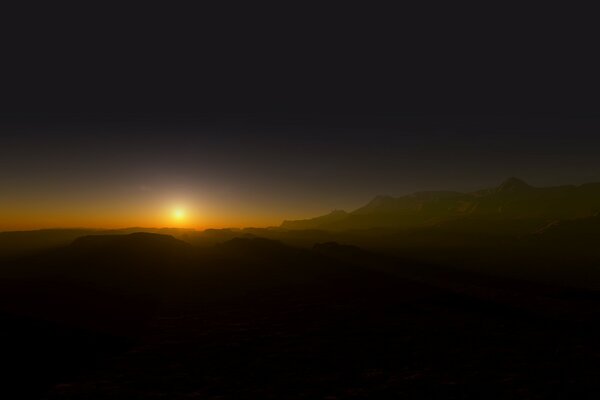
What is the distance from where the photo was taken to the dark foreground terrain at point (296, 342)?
65.0 ft

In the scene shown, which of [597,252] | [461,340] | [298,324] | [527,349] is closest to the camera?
[527,349]

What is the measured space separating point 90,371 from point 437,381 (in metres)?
17.6

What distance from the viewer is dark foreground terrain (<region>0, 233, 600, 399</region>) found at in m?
19.8

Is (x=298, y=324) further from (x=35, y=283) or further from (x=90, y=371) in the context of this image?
(x=35, y=283)

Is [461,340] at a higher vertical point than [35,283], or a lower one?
lower

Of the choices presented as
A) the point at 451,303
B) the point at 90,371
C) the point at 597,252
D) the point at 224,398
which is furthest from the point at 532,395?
the point at 597,252

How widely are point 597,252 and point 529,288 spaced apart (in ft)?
347

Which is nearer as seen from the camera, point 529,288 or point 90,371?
point 90,371

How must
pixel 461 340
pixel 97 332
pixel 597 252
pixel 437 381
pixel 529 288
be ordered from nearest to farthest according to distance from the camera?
pixel 437 381 < pixel 461 340 < pixel 97 332 < pixel 529 288 < pixel 597 252

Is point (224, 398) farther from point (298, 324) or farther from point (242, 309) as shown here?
point (242, 309)

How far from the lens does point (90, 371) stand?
2248 centimetres

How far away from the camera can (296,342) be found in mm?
28453

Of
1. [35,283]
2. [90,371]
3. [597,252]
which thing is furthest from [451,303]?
[597,252]

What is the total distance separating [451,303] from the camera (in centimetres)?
4194
